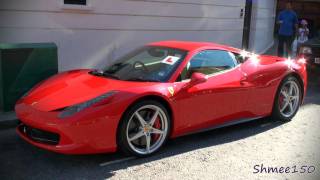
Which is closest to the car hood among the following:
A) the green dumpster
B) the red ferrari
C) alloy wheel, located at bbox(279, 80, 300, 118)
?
the red ferrari

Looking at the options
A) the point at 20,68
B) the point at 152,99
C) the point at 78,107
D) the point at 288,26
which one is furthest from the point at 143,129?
the point at 288,26

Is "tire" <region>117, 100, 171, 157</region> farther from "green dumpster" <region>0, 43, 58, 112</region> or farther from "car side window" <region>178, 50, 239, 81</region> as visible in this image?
"green dumpster" <region>0, 43, 58, 112</region>

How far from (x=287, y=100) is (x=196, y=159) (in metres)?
2.35

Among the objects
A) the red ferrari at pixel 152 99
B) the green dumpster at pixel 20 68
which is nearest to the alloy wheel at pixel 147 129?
the red ferrari at pixel 152 99

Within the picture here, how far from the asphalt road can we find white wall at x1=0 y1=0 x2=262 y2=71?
2.82 metres

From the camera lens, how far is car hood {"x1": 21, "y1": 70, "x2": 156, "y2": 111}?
459 centimetres

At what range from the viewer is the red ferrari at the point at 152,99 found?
440cm

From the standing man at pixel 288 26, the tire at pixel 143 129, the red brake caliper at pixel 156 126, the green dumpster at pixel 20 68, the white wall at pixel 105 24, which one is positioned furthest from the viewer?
the standing man at pixel 288 26

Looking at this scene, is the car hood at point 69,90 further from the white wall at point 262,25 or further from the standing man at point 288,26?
the white wall at point 262,25

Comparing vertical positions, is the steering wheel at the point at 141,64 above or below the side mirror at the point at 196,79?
above

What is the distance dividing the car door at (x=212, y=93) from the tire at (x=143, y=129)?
265 mm

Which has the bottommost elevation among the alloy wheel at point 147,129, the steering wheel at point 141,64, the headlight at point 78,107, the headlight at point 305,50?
the alloy wheel at point 147,129

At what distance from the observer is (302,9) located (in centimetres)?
1906

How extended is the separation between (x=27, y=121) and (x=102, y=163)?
914mm
